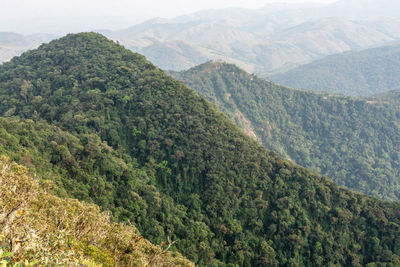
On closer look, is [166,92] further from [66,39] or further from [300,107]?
[300,107]

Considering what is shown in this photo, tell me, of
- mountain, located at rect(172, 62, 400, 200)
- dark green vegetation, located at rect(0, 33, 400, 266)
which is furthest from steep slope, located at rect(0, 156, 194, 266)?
mountain, located at rect(172, 62, 400, 200)

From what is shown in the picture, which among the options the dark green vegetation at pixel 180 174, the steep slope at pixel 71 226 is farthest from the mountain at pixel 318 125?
the steep slope at pixel 71 226

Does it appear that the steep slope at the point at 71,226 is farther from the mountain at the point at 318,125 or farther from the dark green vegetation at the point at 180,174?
the mountain at the point at 318,125

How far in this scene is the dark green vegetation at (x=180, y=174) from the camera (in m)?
42.8

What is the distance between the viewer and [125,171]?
48.8 m

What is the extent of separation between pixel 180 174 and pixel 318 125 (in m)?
104

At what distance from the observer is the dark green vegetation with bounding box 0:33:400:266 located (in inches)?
1686

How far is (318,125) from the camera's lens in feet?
451

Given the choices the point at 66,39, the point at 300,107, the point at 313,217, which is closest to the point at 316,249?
the point at 313,217

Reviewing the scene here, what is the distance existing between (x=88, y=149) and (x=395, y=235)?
5858cm

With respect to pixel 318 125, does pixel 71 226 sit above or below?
above

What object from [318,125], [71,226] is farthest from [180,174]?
[318,125]

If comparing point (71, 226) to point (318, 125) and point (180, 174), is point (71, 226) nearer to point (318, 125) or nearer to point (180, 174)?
point (180, 174)

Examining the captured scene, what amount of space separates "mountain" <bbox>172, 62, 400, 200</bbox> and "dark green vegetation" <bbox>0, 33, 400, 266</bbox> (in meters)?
60.7
